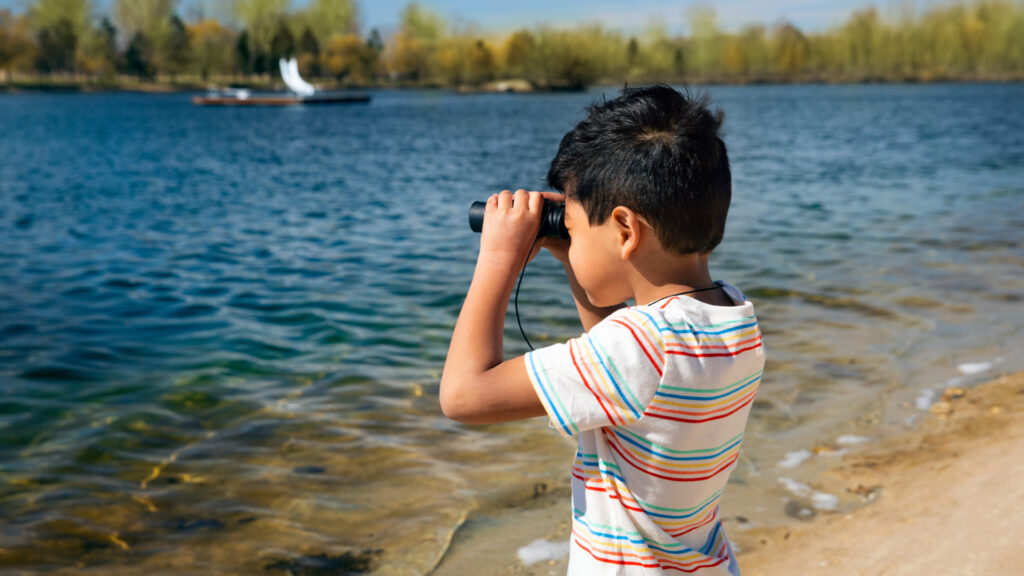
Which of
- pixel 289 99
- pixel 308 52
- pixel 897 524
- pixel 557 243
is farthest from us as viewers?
pixel 308 52

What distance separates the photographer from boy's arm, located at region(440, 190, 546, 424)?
59.1 inches

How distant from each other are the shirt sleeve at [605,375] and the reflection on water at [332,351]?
22.9 inches

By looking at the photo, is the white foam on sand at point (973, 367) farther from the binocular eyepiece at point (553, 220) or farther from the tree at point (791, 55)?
the tree at point (791, 55)

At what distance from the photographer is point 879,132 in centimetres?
3316

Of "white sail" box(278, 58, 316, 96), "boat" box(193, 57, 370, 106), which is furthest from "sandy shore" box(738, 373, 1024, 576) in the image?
"white sail" box(278, 58, 316, 96)

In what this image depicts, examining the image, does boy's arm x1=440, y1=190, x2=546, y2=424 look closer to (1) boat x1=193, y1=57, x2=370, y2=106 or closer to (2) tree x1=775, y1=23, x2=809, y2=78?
(1) boat x1=193, y1=57, x2=370, y2=106

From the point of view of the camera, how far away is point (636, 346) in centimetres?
140

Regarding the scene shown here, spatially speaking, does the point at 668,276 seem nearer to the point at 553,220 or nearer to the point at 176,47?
the point at 553,220

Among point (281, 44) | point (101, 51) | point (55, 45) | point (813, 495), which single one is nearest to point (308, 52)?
point (281, 44)

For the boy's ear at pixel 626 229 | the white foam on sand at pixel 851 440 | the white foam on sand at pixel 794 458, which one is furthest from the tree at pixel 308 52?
the boy's ear at pixel 626 229

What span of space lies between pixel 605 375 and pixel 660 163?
15.0 inches

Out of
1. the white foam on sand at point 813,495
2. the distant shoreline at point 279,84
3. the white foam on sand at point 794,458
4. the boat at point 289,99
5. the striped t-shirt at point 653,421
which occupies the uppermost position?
the distant shoreline at point 279,84

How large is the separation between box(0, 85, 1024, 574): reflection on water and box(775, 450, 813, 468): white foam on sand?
0.09 m

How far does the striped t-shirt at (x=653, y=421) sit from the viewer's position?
4.64 ft
